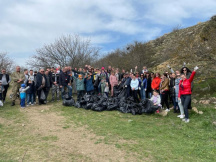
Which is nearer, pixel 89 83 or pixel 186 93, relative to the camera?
pixel 186 93

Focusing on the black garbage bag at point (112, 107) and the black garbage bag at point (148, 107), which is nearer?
the black garbage bag at point (148, 107)

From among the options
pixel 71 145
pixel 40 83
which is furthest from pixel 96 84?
pixel 71 145

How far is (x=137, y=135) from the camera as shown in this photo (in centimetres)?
517

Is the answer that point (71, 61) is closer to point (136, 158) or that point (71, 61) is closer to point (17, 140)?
point (17, 140)

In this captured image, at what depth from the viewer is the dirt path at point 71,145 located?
3.76 metres

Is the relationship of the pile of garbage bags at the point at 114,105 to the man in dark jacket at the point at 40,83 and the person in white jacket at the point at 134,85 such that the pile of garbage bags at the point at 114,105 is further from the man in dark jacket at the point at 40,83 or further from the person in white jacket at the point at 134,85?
the man in dark jacket at the point at 40,83

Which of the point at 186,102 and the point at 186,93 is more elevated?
the point at 186,93

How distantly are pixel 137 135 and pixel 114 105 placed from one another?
10.5ft

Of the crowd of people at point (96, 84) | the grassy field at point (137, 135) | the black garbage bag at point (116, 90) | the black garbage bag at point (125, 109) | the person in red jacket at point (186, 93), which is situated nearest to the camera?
the grassy field at point (137, 135)

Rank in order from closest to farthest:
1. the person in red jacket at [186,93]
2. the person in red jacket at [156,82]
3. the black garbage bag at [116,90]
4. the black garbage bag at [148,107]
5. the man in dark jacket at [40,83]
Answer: the person in red jacket at [186,93] → the black garbage bag at [148,107] → the person in red jacket at [156,82] → the man in dark jacket at [40,83] → the black garbage bag at [116,90]

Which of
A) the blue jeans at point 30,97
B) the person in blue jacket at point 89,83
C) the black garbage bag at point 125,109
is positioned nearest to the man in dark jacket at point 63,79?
the person in blue jacket at point 89,83

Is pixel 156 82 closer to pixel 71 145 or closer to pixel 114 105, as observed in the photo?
pixel 114 105

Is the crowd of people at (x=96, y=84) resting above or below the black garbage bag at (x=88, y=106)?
above

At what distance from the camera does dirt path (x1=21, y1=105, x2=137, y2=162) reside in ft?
12.3
